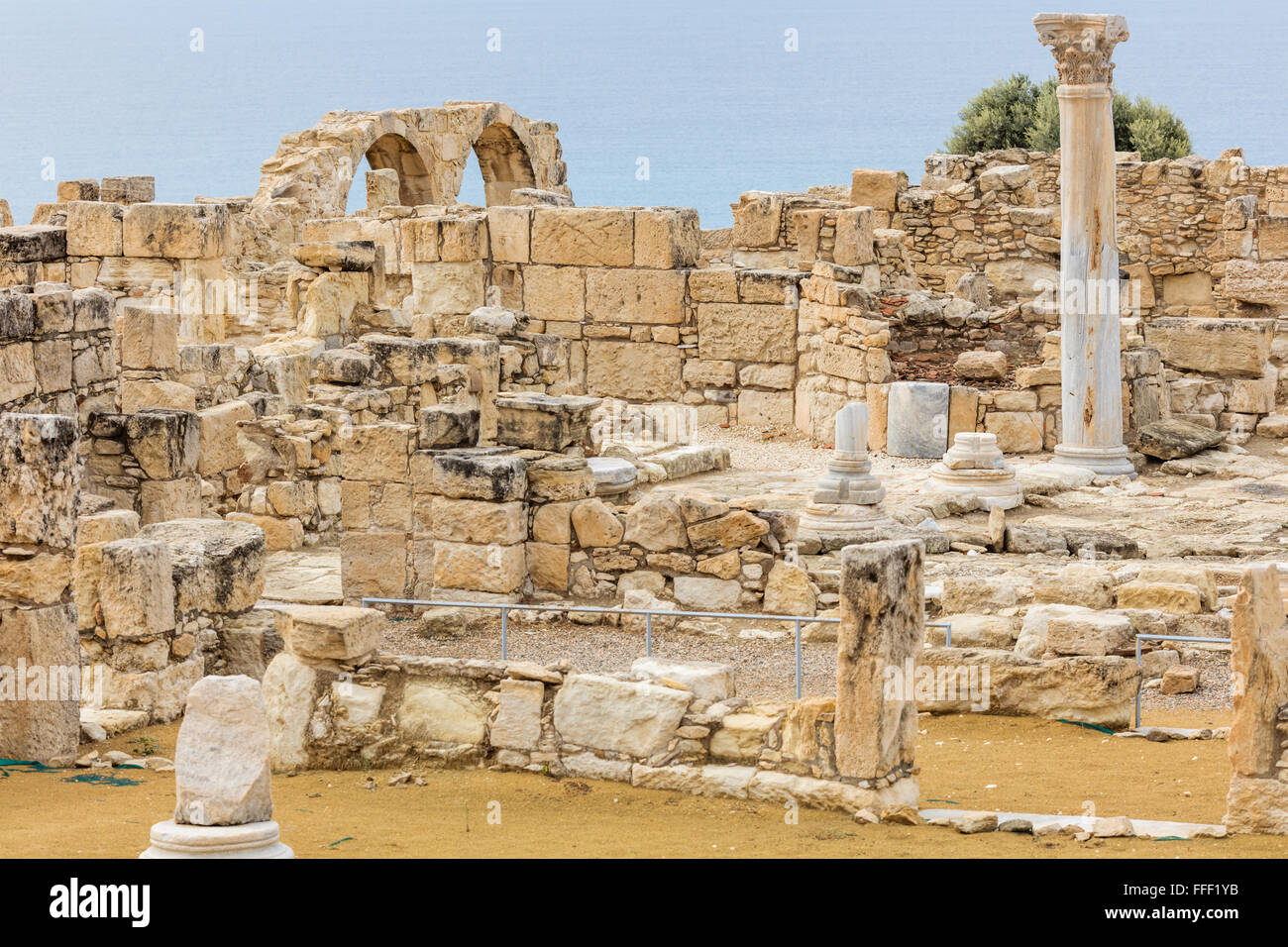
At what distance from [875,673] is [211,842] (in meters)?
2.68

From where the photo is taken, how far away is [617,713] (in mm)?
7887

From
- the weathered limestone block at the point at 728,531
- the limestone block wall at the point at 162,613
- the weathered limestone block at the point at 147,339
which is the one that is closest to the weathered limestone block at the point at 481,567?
the weathered limestone block at the point at 728,531

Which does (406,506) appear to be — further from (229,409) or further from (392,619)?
(229,409)

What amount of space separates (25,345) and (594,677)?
575 cm

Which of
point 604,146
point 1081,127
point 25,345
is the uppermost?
point 604,146

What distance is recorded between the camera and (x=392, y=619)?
1192 centimetres

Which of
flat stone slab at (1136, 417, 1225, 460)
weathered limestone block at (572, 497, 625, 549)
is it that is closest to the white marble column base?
flat stone slab at (1136, 417, 1225, 460)

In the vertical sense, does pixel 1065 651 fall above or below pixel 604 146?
below

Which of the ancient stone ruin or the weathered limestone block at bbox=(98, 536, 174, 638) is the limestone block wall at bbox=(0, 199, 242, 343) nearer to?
the ancient stone ruin

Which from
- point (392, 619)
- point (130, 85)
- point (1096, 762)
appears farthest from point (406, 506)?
point (130, 85)

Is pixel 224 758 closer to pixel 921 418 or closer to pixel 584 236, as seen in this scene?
pixel 921 418

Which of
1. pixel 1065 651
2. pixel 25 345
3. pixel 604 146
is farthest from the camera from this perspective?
pixel 604 146

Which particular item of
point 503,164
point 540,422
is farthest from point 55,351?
point 503,164

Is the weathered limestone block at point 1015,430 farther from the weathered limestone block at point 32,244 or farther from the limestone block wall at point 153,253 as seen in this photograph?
the weathered limestone block at point 32,244
